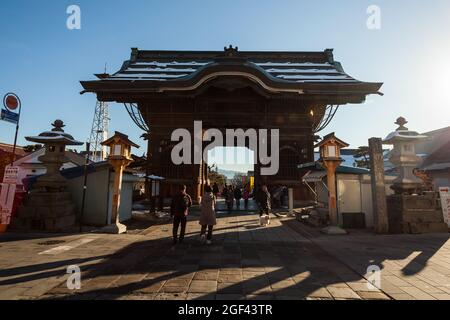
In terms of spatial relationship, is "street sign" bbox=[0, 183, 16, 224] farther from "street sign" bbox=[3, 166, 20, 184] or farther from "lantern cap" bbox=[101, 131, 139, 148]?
"lantern cap" bbox=[101, 131, 139, 148]

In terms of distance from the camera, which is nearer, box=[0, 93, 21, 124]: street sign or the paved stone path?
the paved stone path

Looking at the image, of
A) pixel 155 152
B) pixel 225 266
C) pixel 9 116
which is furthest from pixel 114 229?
pixel 155 152

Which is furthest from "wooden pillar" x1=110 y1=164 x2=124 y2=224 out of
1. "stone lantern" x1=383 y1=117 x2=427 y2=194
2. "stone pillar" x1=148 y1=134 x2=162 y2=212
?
"stone lantern" x1=383 y1=117 x2=427 y2=194

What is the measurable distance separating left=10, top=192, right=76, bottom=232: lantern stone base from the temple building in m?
6.36

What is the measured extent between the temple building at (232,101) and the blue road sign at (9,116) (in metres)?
5.86

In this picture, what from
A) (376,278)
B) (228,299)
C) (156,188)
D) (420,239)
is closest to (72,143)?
(156,188)

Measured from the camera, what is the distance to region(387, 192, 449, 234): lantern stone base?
8703 mm

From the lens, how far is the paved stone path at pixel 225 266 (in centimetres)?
369

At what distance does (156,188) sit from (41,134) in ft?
18.4

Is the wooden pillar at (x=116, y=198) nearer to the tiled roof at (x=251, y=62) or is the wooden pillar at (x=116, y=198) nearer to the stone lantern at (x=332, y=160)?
the stone lantern at (x=332, y=160)

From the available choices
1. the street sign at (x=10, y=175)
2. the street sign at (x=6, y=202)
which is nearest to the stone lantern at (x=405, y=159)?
the street sign at (x=10, y=175)

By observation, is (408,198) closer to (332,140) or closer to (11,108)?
(332,140)

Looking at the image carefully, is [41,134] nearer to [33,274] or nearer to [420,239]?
[33,274]

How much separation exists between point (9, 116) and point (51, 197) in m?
3.22
